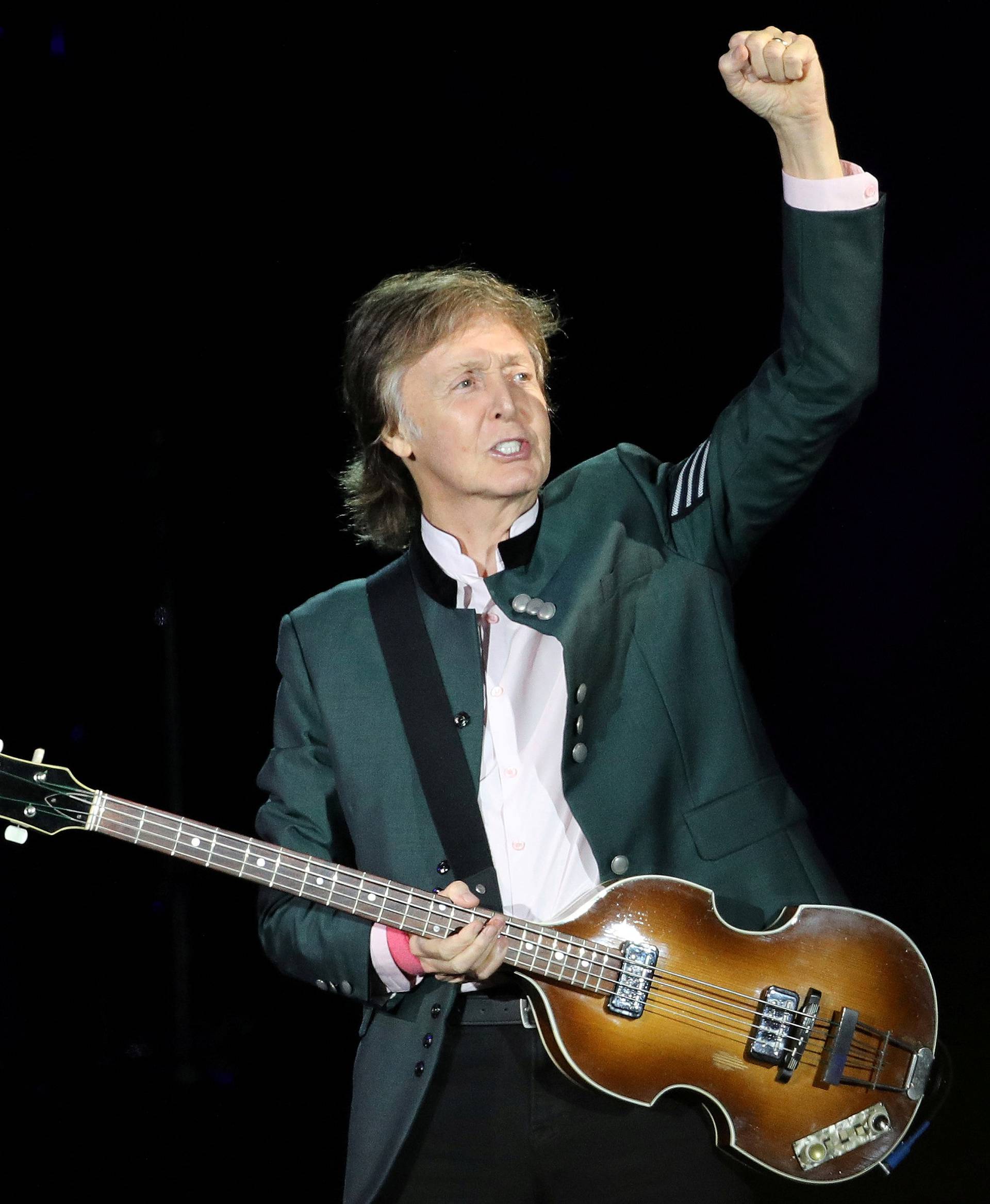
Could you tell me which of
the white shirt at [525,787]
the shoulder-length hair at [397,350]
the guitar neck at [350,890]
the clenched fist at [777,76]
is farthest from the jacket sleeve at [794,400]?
the guitar neck at [350,890]

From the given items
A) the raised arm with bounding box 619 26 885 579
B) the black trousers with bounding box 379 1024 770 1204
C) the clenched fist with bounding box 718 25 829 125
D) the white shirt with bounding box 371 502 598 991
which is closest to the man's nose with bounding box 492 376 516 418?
the white shirt with bounding box 371 502 598 991

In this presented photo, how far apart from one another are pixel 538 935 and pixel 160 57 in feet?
8.82

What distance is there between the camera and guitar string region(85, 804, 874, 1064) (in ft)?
7.04

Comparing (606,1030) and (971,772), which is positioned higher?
(971,772)

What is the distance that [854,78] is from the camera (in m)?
3.15

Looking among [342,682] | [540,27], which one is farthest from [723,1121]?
[540,27]

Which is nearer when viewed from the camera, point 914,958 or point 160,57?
point 914,958

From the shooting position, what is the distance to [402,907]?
7.18ft

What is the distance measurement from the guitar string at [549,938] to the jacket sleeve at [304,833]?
0.16m

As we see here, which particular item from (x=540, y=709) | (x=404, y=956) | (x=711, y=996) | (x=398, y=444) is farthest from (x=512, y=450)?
(x=711, y=996)

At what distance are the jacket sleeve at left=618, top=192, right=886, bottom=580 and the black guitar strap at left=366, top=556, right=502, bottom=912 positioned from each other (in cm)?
53

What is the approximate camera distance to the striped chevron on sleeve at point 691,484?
7.84 feet

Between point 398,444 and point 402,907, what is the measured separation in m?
1.03

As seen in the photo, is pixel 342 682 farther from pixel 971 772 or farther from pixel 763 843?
pixel 971 772
